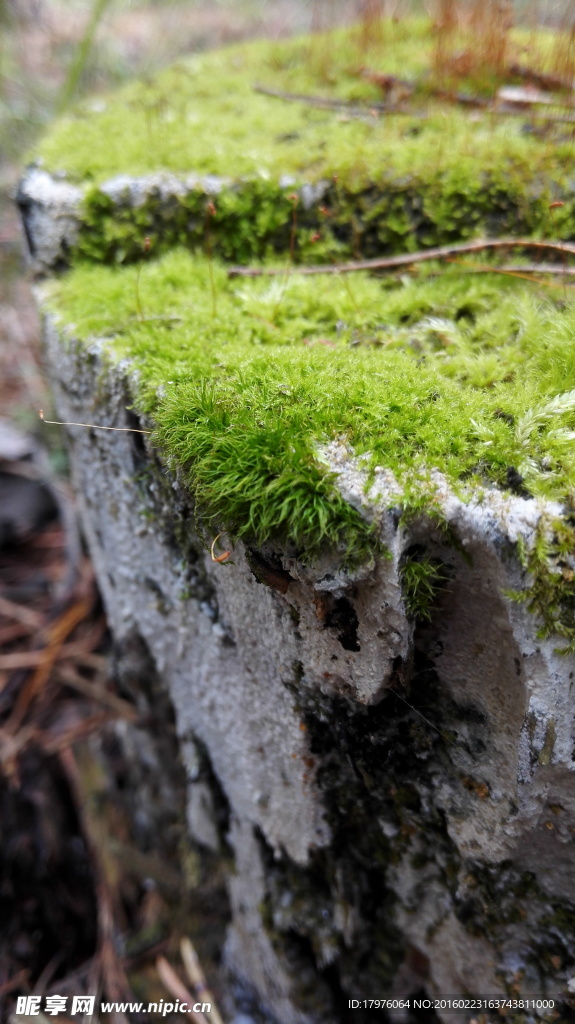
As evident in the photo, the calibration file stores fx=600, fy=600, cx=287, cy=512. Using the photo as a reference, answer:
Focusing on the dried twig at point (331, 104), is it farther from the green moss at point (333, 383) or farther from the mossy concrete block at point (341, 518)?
the green moss at point (333, 383)

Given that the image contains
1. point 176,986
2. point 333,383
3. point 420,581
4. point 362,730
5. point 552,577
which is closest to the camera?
point 552,577

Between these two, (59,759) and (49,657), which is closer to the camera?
(59,759)

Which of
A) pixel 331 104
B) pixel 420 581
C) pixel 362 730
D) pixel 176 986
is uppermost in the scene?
pixel 331 104

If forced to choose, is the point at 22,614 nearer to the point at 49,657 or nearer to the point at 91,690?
the point at 49,657

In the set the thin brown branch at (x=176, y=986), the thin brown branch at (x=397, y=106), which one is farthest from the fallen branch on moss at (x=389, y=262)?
the thin brown branch at (x=176, y=986)

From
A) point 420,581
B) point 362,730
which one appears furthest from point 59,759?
point 420,581

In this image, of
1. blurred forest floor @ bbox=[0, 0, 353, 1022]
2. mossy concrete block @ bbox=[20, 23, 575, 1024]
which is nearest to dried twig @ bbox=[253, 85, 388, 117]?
mossy concrete block @ bbox=[20, 23, 575, 1024]
